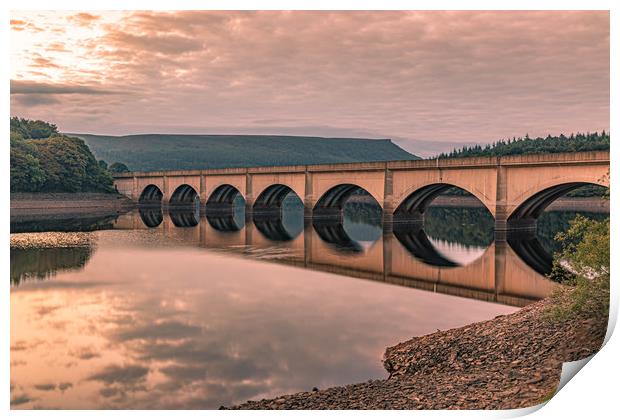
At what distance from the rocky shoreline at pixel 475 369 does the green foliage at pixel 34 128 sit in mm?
108462

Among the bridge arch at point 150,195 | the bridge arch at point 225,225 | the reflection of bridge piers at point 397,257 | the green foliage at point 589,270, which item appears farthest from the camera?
the bridge arch at point 150,195

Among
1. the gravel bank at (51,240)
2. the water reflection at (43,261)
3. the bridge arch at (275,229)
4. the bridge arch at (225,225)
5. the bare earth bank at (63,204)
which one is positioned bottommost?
the bridge arch at (225,225)

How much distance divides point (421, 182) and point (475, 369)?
3485 cm

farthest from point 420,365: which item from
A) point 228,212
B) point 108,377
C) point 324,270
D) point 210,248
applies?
point 228,212

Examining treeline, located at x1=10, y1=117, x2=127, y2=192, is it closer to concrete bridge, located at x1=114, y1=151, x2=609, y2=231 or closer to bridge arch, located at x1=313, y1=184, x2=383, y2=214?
concrete bridge, located at x1=114, y1=151, x2=609, y2=231

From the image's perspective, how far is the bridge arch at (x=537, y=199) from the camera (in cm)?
3803

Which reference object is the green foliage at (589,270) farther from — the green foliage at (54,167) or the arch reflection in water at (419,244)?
the green foliage at (54,167)

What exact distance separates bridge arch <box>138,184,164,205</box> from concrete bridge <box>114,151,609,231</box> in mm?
17681

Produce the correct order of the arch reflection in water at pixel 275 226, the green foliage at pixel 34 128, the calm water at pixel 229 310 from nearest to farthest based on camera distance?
1. the calm water at pixel 229 310
2. the arch reflection in water at pixel 275 226
3. the green foliage at pixel 34 128

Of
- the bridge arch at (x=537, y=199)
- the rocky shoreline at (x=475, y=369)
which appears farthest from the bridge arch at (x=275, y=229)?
the rocky shoreline at (x=475, y=369)
